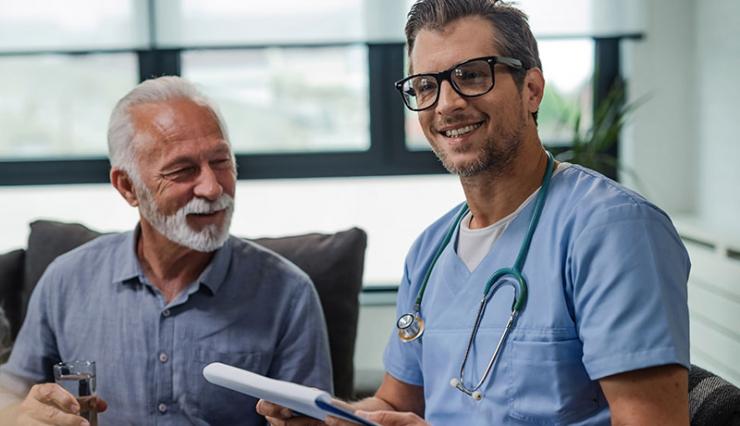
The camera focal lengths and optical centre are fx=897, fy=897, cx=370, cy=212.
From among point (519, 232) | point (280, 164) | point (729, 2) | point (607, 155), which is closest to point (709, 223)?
point (607, 155)

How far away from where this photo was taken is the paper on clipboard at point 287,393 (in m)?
1.21

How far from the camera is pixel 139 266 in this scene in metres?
2.00

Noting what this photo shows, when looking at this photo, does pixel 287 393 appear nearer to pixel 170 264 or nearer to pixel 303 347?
pixel 303 347

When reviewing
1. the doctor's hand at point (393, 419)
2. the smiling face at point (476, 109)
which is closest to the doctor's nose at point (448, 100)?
the smiling face at point (476, 109)

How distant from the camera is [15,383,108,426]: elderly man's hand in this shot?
1.49 meters

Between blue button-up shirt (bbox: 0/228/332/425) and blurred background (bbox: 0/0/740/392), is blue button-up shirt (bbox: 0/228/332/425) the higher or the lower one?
the lower one

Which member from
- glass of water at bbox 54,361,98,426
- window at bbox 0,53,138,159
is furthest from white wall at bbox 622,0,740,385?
window at bbox 0,53,138,159

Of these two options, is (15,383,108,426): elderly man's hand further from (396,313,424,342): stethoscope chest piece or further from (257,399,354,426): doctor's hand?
(396,313,424,342): stethoscope chest piece

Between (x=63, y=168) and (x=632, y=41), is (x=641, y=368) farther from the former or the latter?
(x=63, y=168)

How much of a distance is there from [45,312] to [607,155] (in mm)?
2311

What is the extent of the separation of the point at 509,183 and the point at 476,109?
142 mm

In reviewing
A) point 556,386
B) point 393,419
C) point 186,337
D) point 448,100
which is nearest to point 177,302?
point 186,337

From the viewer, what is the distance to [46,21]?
3.50 meters

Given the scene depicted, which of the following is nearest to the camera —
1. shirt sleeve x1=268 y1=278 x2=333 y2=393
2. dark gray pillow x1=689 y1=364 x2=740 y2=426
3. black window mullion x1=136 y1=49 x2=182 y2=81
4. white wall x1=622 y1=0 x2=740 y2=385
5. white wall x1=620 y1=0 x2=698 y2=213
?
dark gray pillow x1=689 y1=364 x2=740 y2=426
